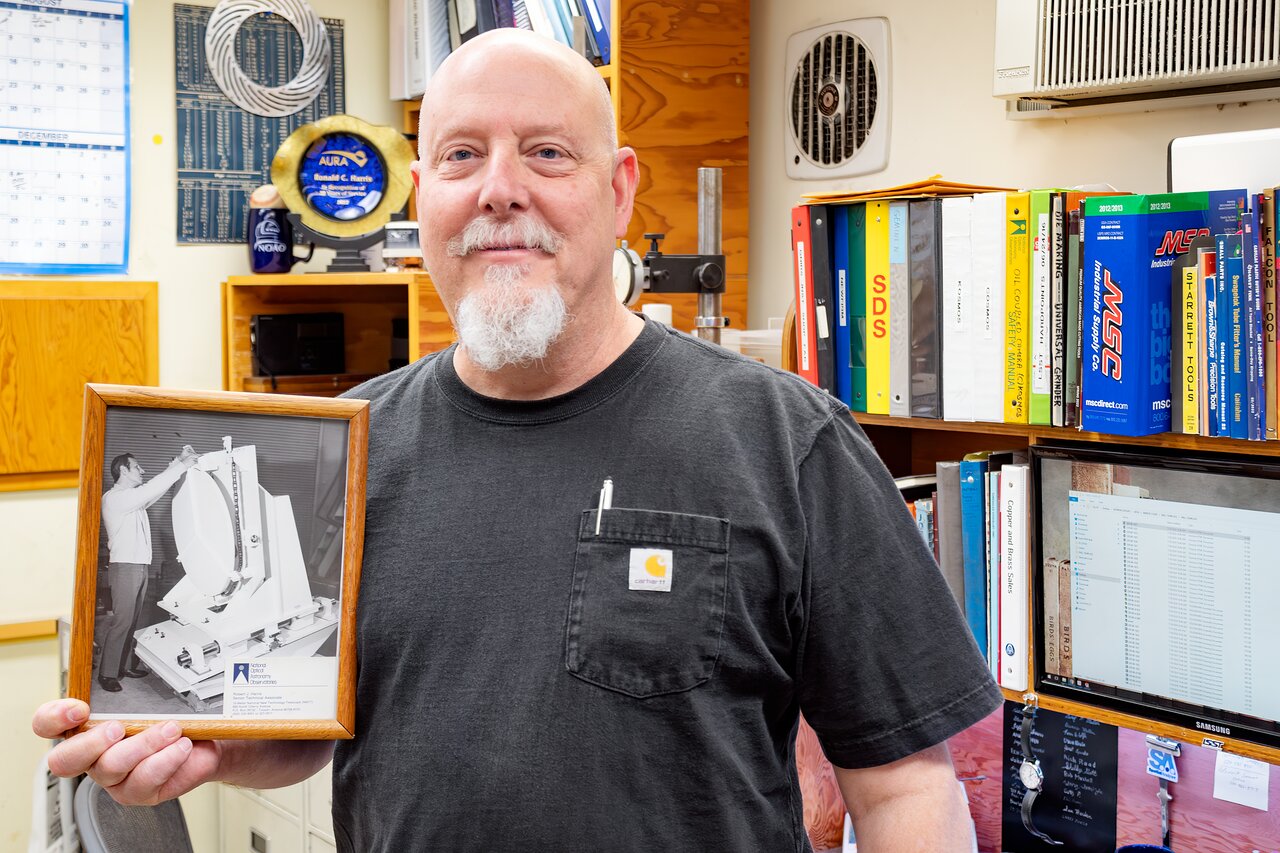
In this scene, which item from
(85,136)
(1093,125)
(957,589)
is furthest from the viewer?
(85,136)

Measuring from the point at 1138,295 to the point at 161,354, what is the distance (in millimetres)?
2403

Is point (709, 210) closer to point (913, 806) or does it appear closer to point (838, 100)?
point (838, 100)

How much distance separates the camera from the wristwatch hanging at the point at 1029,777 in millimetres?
1811

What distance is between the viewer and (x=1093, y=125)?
1.86 metres

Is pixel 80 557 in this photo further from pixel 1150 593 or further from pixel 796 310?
pixel 1150 593

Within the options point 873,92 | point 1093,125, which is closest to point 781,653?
point 1093,125

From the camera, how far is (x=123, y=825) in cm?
168

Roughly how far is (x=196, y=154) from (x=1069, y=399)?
2.33m

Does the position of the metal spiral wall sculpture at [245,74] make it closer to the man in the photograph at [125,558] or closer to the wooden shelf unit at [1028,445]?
the wooden shelf unit at [1028,445]

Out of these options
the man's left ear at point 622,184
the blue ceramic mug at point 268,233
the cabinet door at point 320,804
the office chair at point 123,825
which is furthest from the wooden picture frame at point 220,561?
the blue ceramic mug at point 268,233

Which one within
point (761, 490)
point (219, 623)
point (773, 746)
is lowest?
point (773, 746)

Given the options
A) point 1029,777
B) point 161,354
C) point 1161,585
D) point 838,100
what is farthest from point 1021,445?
point 161,354

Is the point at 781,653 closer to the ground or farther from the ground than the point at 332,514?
closer to the ground

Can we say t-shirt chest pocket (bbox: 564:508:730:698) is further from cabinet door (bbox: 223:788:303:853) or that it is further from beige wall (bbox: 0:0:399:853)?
beige wall (bbox: 0:0:399:853)
